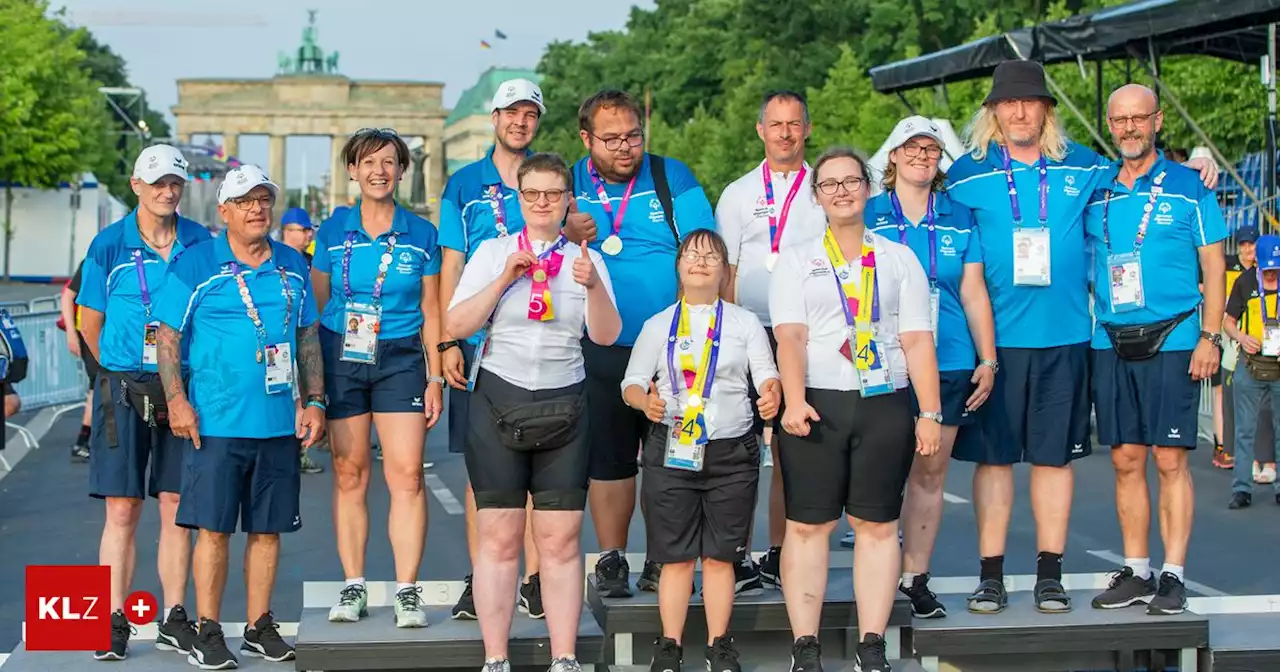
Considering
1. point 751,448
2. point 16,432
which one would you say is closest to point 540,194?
point 751,448

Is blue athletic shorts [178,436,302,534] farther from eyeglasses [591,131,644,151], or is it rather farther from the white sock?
the white sock

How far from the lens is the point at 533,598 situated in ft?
24.0

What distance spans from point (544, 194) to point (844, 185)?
118 cm

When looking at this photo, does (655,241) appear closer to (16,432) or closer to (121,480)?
(121,480)

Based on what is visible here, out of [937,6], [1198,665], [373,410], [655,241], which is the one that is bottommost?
[1198,665]

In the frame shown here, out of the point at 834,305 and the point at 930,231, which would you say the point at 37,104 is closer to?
the point at 930,231

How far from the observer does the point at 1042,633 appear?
702cm

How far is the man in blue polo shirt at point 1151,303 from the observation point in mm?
7305

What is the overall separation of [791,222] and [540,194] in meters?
1.47

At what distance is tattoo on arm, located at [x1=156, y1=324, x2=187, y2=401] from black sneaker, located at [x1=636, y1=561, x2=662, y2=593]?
2.10 metres

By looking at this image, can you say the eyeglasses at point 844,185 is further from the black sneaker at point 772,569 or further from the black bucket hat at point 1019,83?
the black sneaker at point 772,569

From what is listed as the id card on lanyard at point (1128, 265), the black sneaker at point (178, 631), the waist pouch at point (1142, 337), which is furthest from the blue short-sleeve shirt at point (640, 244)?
the black sneaker at point (178, 631)

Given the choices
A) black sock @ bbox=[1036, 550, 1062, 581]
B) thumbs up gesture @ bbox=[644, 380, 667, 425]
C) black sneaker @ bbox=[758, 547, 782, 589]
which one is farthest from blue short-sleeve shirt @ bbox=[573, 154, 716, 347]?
black sock @ bbox=[1036, 550, 1062, 581]

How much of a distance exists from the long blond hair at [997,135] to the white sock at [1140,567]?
1822 millimetres
